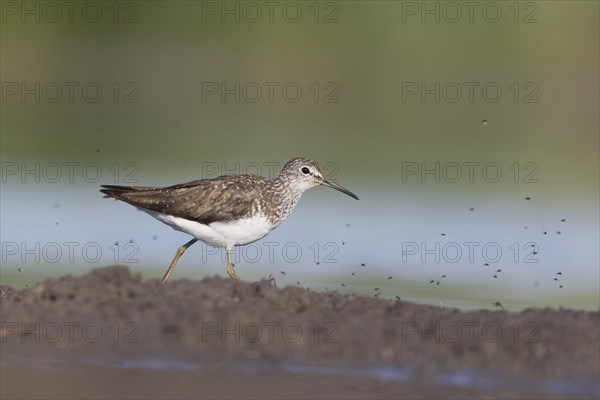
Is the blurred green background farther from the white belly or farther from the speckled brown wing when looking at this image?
the speckled brown wing

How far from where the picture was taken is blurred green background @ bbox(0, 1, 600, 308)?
18.6 meters

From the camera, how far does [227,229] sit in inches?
599

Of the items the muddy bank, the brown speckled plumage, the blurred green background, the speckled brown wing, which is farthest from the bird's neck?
the muddy bank

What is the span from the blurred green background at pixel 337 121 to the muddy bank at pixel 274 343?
131 inches

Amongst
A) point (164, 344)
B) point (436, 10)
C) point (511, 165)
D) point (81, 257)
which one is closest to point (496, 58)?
point (436, 10)

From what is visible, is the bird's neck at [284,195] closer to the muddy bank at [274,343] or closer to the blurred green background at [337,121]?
the blurred green background at [337,121]

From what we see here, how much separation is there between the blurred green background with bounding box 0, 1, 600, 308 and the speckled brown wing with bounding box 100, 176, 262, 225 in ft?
5.15

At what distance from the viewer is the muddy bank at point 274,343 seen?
427 inches

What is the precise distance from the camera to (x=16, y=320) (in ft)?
39.1

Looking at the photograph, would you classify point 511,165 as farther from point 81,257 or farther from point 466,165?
point 81,257

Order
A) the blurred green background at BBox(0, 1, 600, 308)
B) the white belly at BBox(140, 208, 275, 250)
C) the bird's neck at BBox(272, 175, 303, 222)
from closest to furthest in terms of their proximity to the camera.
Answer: the white belly at BBox(140, 208, 275, 250), the bird's neck at BBox(272, 175, 303, 222), the blurred green background at BBox(0, 1, 600, 308)

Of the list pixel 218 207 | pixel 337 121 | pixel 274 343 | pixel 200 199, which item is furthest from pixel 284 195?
pixel 337 121

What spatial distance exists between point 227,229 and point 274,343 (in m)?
3.64

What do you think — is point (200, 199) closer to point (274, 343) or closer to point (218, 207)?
point (218, 207)
